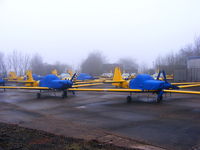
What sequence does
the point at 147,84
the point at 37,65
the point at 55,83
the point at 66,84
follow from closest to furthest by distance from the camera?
the point at 147,84 → the point at 66,84 → the point at 55,83 → the point at 37,65

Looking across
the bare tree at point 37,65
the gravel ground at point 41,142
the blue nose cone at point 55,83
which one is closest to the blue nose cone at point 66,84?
the blue nose cone at point 55,83

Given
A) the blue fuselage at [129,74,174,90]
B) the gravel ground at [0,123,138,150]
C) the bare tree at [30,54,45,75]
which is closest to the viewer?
the gravel ground at [0,123,138,150]

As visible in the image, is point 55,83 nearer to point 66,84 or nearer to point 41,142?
point 66,84

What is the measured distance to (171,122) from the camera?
8305 mm

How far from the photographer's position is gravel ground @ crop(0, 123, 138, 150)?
5168 millimetres

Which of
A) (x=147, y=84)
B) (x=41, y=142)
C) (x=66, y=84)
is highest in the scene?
(x=147, y=84)

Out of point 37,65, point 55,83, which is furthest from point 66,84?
point 37,65

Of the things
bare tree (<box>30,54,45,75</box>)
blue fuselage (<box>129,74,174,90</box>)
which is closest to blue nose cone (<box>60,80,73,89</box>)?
blue fuselage (<box>129,74,174,90</box>)

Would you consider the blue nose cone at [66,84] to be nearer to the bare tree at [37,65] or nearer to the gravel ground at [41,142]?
the gravel ground at [41,142]

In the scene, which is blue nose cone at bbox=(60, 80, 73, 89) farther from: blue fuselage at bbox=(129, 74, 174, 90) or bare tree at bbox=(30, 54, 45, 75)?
bare tree at bbox=(30, 54, 45, 75)

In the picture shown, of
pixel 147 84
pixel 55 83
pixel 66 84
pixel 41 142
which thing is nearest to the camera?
pixel 41 142

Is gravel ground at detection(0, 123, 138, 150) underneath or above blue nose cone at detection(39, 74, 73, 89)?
underneath

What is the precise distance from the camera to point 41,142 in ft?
18.5

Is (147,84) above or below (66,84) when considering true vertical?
above
